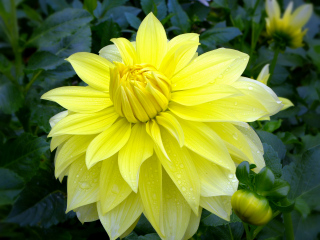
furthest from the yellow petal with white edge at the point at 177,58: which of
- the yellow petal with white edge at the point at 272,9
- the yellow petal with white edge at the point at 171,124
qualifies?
the yellow petal with white edge at the point at 272,9

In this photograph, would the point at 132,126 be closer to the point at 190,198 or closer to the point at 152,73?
the point at 152,73

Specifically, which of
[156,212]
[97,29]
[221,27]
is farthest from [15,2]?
[156,212]

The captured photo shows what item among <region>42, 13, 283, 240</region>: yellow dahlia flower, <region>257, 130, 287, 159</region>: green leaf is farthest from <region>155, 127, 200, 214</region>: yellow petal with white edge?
<region>257, 130, 287, 159</region>: green leaf

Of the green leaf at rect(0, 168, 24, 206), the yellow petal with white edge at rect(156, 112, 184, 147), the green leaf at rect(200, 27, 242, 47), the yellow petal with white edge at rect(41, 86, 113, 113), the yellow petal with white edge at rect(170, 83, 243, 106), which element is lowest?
the green leaf at rect(0, 168, 24, 206)

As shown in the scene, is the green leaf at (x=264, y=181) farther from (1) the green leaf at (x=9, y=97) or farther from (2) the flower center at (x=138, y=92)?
(1) the green leaf at (x=9, y=97)

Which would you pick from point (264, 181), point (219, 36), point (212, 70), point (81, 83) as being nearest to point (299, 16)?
point (219, 36)

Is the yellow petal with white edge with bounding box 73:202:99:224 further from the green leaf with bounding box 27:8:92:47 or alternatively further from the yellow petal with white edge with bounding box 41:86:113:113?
the green leaf with bounding box 27:8:92:47

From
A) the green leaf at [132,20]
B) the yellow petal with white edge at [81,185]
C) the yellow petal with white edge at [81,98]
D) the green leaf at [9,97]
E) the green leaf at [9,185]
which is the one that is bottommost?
the green leaf at [9,97]
